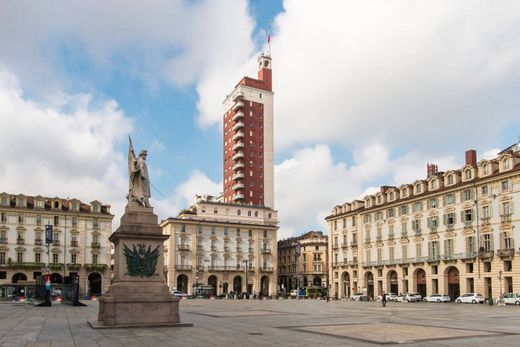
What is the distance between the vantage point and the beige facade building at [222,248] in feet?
356

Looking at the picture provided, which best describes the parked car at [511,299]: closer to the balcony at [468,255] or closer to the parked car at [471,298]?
the parked car at [471,298]

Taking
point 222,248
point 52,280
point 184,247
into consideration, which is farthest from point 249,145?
point 52,280

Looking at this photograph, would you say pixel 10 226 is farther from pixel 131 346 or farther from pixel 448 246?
pixel 131 346

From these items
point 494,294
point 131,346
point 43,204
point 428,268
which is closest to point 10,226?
point 43,204

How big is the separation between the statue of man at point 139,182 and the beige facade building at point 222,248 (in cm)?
8095

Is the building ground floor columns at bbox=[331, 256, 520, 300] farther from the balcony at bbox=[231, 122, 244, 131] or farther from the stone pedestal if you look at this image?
the stone pedestal

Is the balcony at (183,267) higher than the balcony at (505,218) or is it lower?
lower

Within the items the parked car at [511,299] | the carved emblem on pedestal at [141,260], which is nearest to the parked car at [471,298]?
the parked car at [511,299]

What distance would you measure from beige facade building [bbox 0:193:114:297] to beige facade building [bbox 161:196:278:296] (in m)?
13.2

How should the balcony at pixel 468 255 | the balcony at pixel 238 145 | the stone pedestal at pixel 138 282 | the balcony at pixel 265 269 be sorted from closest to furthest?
the stone pedestal at pixel 138 282, the balcony at pixel 468 255, the balcony at pixel 265 269, the balcony at pixel 238 145

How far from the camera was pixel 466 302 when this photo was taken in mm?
70188

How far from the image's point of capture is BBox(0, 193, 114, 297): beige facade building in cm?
9344

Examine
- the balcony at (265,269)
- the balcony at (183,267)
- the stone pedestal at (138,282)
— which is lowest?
the balcony at (265,269)

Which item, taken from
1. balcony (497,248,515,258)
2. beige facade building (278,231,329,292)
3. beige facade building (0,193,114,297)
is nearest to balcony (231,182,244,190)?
beige facade building (278,231,329,292)
